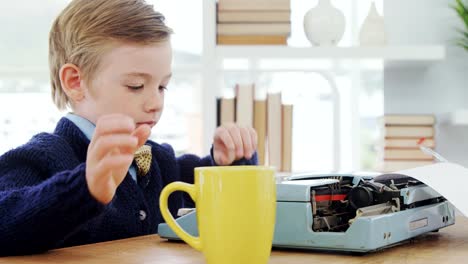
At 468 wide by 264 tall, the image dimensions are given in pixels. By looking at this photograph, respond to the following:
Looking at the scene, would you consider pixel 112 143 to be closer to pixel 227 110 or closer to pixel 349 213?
pixel 349 213

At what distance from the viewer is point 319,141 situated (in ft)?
10.9

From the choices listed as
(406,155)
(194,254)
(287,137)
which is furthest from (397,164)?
(194,254)

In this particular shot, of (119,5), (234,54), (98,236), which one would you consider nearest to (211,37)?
(234,54)

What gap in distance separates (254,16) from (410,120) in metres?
0.70

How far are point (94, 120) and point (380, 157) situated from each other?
163 centimetres

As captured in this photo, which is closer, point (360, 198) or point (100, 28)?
point (360, 198)

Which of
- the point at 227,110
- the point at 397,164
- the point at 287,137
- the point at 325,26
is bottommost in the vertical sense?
the point at 397,164

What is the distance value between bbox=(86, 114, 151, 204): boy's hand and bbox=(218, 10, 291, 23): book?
1.85m

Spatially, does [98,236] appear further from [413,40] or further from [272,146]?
[413,40]

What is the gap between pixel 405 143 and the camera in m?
2.71

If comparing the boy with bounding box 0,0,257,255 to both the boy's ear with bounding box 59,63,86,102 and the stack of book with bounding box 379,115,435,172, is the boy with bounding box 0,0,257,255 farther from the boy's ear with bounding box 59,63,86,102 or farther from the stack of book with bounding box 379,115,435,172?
the stack of book with bounding box 379,115,435,172

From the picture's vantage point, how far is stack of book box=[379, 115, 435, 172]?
2.70m

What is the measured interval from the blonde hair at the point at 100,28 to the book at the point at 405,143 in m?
1.51

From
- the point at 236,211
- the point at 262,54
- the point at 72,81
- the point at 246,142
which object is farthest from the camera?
the point at 262,54
